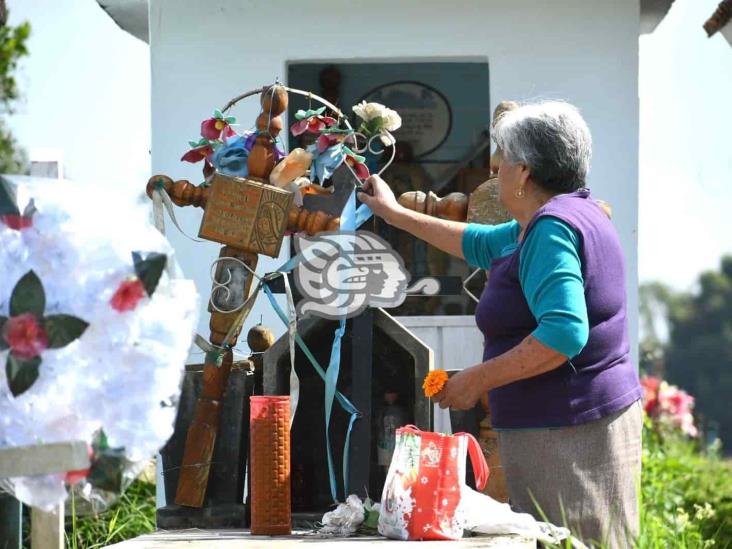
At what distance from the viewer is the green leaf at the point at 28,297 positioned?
69.6 inches

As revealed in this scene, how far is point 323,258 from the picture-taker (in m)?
3.36

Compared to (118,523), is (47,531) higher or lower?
higher

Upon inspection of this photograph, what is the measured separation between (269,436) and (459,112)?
323 cm

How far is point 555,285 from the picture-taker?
2.46 m

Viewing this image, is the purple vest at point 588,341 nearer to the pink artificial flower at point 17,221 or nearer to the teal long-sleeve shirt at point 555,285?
the teal long-sleeve shirt at point 555,285

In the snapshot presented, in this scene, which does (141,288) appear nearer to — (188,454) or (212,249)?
(188,454)

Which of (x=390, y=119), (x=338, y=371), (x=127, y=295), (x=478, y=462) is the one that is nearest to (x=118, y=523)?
(x=338, y=371)

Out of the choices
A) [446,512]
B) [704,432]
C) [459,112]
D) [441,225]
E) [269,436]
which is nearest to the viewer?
[446,512]

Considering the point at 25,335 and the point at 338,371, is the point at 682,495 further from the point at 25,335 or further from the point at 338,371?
the point at 25,335

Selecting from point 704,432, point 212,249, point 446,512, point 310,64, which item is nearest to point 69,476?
point 446,512

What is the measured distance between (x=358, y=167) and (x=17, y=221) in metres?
1.59

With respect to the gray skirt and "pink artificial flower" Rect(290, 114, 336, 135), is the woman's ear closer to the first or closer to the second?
the gray skirt

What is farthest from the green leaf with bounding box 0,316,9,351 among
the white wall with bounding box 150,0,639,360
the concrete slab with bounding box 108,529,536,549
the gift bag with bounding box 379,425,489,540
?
the white wall with bounding box 150,0,639,360

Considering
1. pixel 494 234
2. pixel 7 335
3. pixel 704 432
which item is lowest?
pixel 704 432
